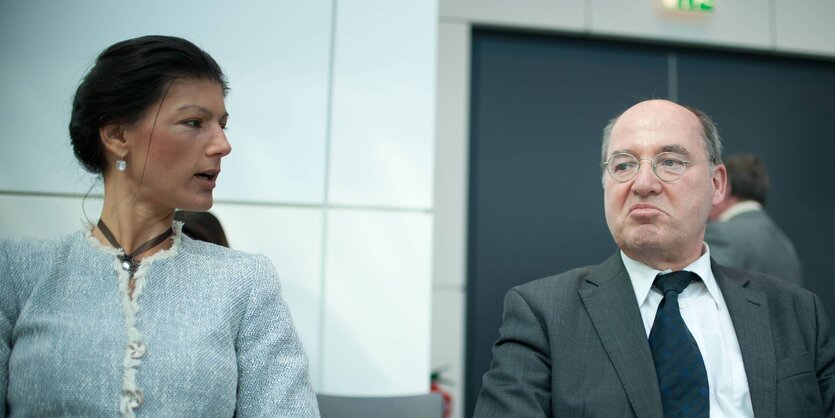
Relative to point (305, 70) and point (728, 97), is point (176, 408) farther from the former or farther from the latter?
→ point (728, 97)

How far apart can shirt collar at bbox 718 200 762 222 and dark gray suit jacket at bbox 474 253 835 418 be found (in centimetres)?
163

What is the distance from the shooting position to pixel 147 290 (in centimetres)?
152

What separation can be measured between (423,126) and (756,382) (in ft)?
4.35

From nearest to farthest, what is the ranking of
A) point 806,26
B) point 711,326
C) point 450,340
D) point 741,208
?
point 711,326 < point 741,208 < point 450,340 < point 806,26

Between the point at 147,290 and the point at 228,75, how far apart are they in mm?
1087

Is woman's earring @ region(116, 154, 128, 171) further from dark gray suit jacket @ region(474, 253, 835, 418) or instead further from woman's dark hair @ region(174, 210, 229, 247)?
dark gray suit jacket @ region(474, 253, 835, 418)

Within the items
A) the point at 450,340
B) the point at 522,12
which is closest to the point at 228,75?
the point at 450,340

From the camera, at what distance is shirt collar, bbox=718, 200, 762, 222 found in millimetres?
3342

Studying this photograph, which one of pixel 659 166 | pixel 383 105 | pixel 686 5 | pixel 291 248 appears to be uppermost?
pixel 686 5

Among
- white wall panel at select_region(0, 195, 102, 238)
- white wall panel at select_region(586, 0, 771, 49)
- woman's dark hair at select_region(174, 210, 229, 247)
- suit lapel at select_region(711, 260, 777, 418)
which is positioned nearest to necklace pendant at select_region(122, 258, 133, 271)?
woman's dark hair at select_region(174, 210, 229, 247)

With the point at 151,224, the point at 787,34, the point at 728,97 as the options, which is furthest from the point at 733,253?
the point at 151,224

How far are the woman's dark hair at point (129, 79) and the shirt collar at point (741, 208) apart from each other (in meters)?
2.61

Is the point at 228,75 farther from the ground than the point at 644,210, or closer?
farther from the ground

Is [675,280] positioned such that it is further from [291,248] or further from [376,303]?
[291,248]
